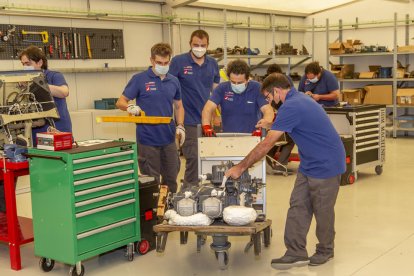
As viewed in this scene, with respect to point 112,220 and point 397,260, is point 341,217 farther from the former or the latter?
point 112,220

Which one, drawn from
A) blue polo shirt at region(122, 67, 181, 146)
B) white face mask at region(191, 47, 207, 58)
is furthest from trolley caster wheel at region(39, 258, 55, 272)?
white face mask at region(191, 47, 207, 58)

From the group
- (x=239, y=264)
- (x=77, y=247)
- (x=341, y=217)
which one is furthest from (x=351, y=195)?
(x=77, y=247)

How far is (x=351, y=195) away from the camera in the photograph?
18.4 feet

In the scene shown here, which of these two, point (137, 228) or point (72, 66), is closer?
point (137, 228)

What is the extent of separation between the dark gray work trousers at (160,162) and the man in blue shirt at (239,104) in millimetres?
447

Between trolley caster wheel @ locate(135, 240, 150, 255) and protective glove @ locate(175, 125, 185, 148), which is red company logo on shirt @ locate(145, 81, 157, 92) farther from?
trolley caster wheel @ locate(135, 240, 150, 255)

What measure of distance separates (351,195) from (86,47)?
4.19m

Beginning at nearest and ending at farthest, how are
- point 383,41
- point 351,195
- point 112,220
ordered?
point 112,220
point 351,195
point 383,41

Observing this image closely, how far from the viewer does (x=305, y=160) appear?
11.5 feet

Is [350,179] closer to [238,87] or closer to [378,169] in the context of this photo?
[378,169]

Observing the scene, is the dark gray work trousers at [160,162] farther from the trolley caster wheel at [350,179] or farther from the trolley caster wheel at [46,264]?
the trolley caster wheel at [350,179]

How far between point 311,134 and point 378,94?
693cm

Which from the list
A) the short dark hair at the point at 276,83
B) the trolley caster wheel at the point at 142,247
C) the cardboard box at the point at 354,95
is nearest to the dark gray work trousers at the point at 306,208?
the short dark hair at the point at 276,83

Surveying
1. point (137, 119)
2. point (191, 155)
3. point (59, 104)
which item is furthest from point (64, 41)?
point (137, 119)
